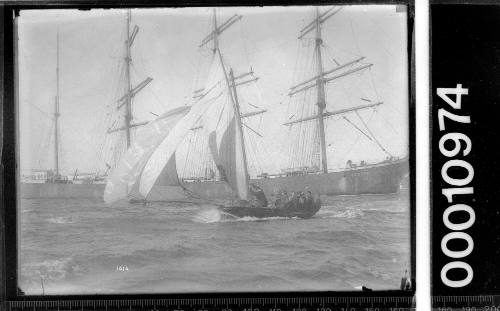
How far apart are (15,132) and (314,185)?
3.73 ft

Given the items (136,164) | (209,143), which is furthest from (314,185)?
(136,164)

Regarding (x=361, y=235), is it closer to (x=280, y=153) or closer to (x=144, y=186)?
(x=280, y=153)

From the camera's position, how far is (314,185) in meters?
1.82

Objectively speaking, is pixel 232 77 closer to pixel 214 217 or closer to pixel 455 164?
pixel 214 217

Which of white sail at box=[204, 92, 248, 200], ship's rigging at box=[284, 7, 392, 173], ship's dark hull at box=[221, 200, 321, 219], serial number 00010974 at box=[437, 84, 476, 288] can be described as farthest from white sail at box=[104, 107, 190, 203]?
serial number 00010974 at box=[437, 84, 476, 288]

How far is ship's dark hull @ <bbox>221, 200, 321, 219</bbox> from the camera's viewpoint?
5.95 feet

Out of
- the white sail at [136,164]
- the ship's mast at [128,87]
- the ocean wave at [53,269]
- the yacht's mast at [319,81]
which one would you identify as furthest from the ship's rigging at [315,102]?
the ocean wave at [53,269]

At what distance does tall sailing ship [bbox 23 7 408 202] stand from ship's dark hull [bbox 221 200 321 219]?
5cm

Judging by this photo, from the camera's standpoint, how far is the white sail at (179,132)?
71.5 inches

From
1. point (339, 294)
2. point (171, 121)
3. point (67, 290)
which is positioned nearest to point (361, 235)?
point (339, 294)

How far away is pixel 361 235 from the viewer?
182 centimetres

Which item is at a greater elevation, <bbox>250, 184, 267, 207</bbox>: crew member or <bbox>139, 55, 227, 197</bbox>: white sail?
<bbox>139, 55, 227, 197</bbox>: white sail

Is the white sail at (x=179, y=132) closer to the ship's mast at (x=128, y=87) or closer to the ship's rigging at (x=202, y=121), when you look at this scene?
the ship's rigging at (x=202, y=121)

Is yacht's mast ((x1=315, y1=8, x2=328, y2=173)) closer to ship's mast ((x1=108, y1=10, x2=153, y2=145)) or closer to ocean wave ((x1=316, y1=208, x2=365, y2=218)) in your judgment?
ocean wave ((x1=316, y1=208, x2=365, y2=218))
